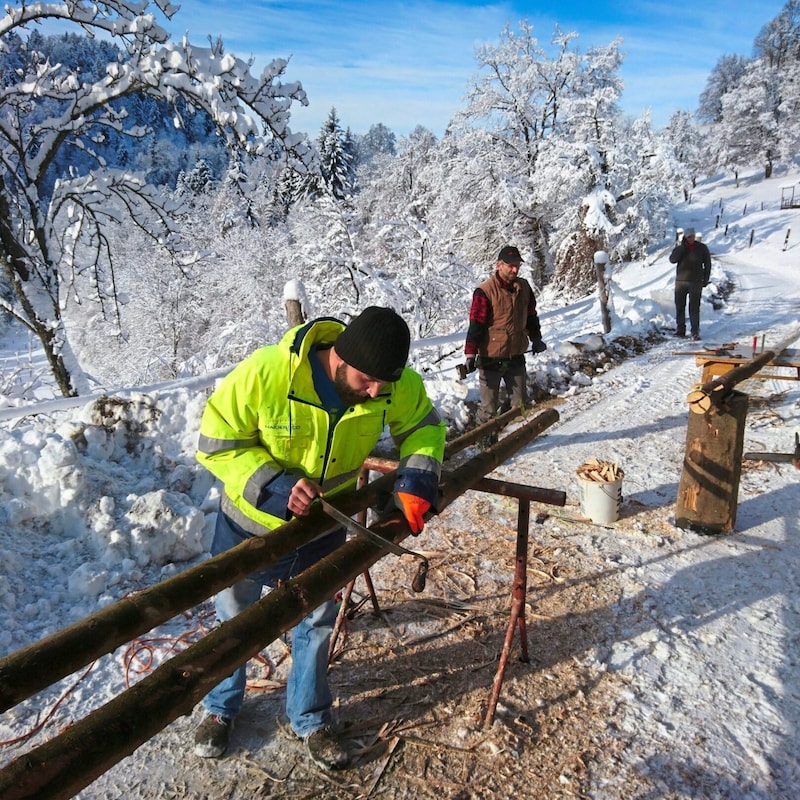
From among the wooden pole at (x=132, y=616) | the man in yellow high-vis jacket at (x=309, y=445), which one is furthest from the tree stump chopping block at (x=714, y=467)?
the wooden pole at (x=132, y=616)

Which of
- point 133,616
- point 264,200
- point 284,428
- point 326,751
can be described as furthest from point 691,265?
point 264,200

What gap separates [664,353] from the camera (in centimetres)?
1044

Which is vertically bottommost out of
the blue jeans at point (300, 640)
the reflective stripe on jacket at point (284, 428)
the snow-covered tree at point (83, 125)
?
the blue jeans at point (300, 640)

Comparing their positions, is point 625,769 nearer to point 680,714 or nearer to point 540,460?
point 680,714

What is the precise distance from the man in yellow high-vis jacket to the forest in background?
9.48 feet

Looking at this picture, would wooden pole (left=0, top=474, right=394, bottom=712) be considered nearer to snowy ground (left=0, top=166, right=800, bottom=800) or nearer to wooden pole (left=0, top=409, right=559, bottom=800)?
wooden pole (left=0, top=409, right=559, bottom=800)

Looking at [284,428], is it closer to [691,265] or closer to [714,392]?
[714,392]

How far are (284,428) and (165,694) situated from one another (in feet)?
3.64

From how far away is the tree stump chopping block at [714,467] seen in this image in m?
4.41

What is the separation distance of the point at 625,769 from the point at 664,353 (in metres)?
9.20

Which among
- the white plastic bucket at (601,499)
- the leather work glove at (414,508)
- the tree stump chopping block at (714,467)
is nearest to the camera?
the leather work glove at (414,508)

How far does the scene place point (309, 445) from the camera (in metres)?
2.33

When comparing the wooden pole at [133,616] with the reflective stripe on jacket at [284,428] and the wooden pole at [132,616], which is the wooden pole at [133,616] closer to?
the wooden pole at [132,616]

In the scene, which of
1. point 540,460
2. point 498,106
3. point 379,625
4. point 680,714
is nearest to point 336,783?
point 379,625
